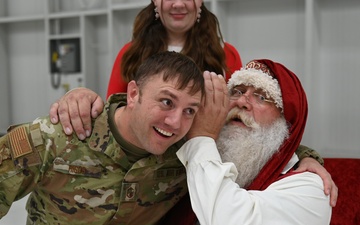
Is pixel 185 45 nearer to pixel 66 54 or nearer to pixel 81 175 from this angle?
pixel 81 175

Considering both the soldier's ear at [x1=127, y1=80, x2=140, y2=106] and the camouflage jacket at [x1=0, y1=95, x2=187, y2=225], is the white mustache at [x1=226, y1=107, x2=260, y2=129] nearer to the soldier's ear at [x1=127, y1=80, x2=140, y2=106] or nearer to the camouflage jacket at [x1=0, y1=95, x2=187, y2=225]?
the camouflage jacket at [x1=0, y1=95, x2=187, y2=225]

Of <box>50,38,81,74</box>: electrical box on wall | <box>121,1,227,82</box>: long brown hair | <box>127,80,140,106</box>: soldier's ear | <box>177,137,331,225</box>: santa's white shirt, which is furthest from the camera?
<box>50,38,81,74</box>: electrical box on wall

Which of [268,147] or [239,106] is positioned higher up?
[239,106]

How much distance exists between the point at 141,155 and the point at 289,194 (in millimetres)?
533

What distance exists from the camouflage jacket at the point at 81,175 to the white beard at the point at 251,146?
0.20 meters

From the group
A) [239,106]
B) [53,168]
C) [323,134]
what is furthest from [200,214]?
[323,134]

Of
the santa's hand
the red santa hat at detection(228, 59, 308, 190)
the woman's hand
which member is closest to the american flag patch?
the woman's hand

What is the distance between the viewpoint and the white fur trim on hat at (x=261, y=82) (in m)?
1.62

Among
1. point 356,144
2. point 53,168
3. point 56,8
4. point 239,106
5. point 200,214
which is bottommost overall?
point 356,144

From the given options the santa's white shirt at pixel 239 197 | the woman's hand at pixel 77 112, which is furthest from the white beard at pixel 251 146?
the woman's hand at pixel 77 112

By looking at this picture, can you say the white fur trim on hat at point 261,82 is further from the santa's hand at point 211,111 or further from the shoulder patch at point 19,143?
the shoulder patch at point 19,143

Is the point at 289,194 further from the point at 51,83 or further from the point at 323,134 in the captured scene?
the point at 51,83

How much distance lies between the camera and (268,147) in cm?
161

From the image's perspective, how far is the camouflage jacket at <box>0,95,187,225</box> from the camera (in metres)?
1.53
